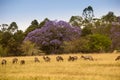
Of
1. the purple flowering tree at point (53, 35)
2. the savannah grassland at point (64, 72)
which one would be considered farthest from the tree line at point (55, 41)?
the savannah grassland at point (64, 72)

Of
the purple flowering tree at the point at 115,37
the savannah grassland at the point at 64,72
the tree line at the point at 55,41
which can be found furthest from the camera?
the purple flowering tree at the point at 115,37

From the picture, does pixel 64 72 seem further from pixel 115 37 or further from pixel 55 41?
pixel 115 37

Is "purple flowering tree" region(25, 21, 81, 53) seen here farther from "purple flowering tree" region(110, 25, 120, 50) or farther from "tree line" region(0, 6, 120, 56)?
"purple flowering tree" region(110, 25, 120, 50)

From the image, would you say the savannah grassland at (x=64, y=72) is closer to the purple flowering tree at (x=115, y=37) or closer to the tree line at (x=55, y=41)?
the tree line at (x=55, y=41)

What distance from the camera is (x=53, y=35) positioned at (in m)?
63.3

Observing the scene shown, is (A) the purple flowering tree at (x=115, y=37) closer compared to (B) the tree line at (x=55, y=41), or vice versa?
(B) the tree line at (x=55, y=41)

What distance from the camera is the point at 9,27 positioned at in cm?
9369

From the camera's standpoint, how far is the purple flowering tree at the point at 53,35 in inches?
2461

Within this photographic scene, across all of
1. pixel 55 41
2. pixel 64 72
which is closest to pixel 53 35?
pixel 55 41

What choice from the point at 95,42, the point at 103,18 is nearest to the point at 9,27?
the point at 103,18

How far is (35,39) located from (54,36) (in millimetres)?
3883

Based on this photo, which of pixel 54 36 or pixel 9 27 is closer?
pixel 54 36

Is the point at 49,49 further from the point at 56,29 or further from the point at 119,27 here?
the point at 119,27

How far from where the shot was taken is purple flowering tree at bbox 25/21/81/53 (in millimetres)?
62500
